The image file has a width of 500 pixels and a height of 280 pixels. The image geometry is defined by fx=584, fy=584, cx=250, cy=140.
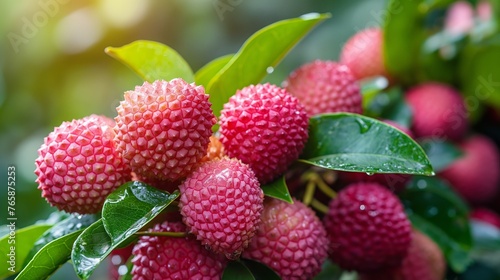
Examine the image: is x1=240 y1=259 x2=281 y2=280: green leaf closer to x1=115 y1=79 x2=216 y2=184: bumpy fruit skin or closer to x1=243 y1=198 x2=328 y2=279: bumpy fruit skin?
x1=243 y1=198 x2=328 y2=279: bumpy fruit skin

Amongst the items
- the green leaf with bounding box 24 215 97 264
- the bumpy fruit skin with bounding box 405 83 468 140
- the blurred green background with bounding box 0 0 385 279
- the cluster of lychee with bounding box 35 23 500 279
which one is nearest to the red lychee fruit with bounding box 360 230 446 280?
the cluster of lychee with bounding box 35 23 500 279

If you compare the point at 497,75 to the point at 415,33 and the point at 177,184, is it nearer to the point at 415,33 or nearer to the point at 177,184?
the point at 415,33

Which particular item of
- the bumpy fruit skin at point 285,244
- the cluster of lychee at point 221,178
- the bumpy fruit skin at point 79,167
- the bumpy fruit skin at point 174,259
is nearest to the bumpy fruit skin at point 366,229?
the cluster of lychee at point 221,178

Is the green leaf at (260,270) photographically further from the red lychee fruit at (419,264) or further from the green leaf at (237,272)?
the red lychee fruit at (419,264)

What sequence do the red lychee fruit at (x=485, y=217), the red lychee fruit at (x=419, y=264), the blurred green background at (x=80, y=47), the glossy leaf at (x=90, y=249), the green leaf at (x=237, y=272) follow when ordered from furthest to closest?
1. the blurred green background at (x=80, y=47)
2. the red lychee fruit at (x=485, y=217)
3. the red lychee fruit at (x=419, y=264)
4. the green leaf at (x=237, y=272)
5. the glossy leaf at (x=90, y=249)

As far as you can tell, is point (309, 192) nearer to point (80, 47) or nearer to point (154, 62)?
point (154, 62)

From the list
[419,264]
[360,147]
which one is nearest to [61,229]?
[360,147]
